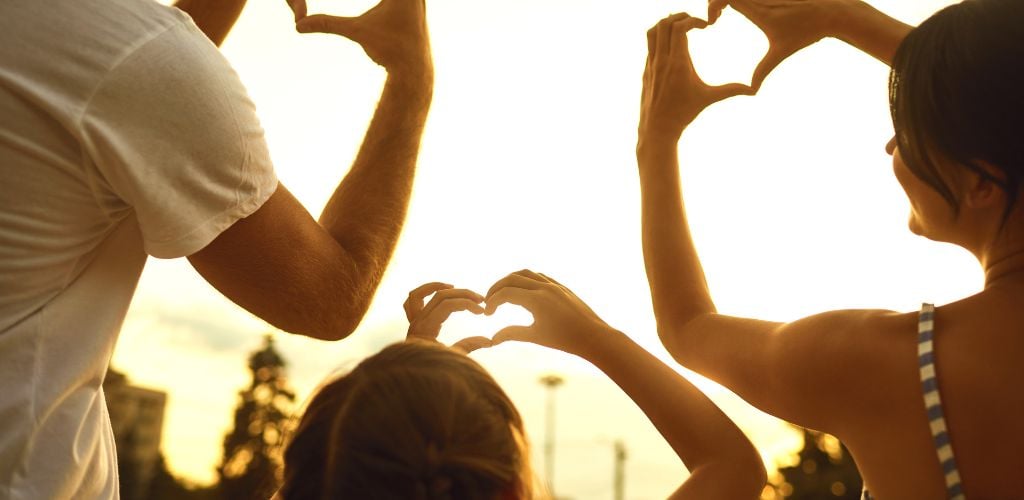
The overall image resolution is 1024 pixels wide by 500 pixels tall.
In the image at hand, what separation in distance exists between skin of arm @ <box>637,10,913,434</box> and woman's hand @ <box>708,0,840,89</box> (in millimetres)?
165

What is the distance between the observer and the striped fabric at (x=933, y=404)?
183cm

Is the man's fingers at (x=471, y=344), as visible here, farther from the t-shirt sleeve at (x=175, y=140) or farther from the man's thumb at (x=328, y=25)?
the man's thumb at (x=328, y=25)

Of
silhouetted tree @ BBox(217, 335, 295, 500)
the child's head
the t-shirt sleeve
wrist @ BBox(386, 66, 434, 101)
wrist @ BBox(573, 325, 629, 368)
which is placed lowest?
silhouetted tree @ BBox(217, 335, 295, 500)

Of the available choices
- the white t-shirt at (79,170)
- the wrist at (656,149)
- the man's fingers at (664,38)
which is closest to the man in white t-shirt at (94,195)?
the white t-shirt at (79,170)

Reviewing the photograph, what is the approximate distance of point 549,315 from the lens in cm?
218

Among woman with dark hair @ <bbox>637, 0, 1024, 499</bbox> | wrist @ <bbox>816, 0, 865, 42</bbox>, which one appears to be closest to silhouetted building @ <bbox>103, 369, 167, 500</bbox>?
wrist @ <bbox>816, 0, 865, 42</bbox>

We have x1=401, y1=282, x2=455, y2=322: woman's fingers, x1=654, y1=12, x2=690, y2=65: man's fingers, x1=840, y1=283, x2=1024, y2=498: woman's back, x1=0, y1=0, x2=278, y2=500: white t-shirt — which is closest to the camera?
x1=840, y1=283, x2=1024, y2=498: woman's back

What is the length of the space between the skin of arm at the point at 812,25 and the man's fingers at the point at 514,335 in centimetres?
86

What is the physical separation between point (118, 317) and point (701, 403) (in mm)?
1092

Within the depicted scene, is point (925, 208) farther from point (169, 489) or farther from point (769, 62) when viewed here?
point (169, 489)

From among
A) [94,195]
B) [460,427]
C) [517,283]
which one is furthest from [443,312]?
[94,195]

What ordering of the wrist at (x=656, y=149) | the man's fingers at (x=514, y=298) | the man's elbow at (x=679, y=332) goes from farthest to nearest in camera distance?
the wrist at (x=656, y=149)
the man's elbow at (x=679, y=332)
the man's fingers at (x=514, y=298)

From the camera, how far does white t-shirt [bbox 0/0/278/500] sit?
1.94m

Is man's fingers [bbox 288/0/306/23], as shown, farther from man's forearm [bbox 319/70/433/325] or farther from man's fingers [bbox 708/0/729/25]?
man's fingers [bbox 708/0/729/25]
